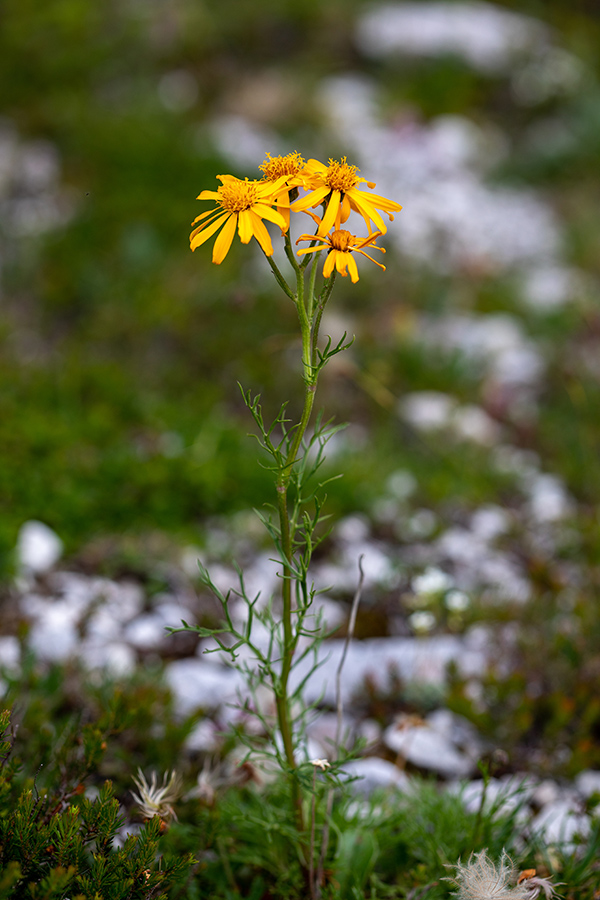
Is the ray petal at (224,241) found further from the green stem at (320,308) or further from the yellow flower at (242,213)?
the green stem at (320,308)

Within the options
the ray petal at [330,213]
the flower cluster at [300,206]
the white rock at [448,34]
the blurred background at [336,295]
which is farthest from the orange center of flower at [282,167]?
the white rock at [448,34]

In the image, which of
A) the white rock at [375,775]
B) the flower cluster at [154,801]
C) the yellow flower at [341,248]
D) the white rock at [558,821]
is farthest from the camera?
the white rock at [375,775]

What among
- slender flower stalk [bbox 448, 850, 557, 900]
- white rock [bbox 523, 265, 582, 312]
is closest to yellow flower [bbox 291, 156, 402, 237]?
slender flower stalk [bbox 448, 850, 557, 900]

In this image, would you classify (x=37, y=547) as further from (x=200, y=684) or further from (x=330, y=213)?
(x=330, y=213)

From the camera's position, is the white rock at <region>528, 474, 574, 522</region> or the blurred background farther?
the white rock at <region>528, 474, 574, 522</region>

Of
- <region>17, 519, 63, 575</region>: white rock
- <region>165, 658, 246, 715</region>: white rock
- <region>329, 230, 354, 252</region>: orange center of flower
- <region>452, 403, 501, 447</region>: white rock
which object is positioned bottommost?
<region>165, 658, 246, 715</region>: white rock

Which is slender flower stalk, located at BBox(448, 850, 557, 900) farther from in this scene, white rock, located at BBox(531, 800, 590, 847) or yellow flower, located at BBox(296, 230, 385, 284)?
yellow flower, located at BBox(296, 230, 385, 284)

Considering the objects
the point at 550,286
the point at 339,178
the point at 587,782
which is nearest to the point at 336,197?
the point at 339,178

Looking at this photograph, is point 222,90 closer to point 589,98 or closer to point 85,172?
point 85,172
